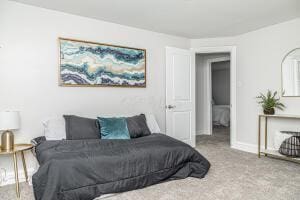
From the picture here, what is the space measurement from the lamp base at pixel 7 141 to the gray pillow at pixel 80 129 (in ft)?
2.12

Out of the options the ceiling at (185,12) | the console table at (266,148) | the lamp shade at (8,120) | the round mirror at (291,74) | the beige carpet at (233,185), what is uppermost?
the ceiling at (185,12)

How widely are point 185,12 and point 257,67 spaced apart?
195 cm

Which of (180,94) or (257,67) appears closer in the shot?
(257,67)

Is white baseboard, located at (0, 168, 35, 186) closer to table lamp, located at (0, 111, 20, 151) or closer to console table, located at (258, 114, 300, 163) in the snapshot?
table lamp, located at (0, 111, 20, 151)

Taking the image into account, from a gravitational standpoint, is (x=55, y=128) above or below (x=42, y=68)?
below

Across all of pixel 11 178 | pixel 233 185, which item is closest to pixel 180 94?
pixel 233 185

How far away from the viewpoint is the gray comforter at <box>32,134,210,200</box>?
82.0 inches

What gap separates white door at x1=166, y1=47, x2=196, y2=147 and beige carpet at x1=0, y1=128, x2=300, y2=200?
1073 mm

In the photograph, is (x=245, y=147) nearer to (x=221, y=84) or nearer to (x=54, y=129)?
(x=54, y=129)

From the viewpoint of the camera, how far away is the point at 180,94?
4.51 meters

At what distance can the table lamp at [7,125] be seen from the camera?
8.25 feet

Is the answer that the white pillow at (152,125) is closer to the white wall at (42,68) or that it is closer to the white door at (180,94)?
the white wall at (42,68)

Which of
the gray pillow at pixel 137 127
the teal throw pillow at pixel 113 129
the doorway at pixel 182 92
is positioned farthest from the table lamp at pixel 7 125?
the doorway at pixel 182 92

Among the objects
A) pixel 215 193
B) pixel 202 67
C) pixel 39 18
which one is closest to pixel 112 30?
pixel 39 18
